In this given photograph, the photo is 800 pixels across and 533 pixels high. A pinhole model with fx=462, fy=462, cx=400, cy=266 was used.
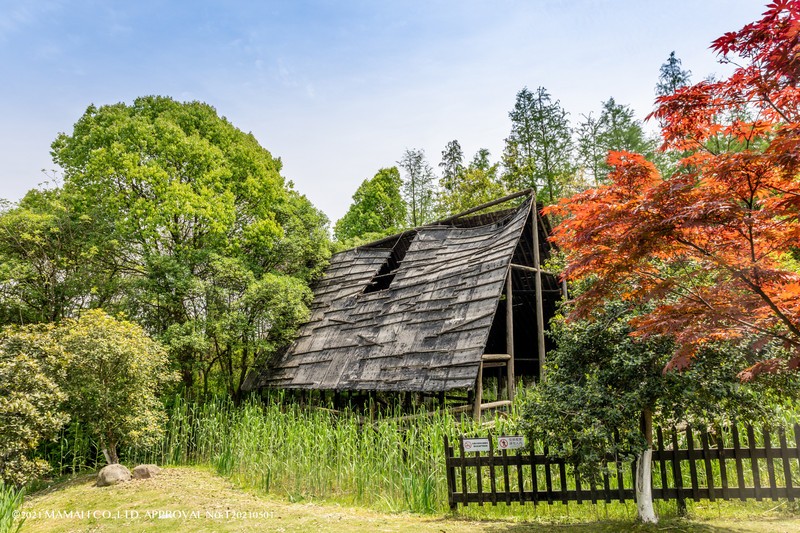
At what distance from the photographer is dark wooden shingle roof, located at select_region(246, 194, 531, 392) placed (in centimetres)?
772

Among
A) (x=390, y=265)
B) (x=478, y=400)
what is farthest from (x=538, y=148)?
(x=478, y=400)

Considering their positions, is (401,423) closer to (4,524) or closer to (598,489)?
(598,489)

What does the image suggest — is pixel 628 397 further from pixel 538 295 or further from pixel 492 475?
pixel 538 295

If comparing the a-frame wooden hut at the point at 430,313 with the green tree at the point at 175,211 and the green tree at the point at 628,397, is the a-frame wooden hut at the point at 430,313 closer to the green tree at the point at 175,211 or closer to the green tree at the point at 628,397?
the green tree at the point at 175,211

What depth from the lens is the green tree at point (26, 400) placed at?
6.66 metres

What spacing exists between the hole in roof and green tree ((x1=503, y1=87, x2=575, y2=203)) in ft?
33.7

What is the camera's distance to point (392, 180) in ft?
84.6

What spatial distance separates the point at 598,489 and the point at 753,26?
426 cm

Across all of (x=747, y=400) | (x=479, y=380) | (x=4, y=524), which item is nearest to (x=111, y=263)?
(x=4, y=524)

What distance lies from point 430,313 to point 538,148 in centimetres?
1648

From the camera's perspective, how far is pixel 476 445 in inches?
197

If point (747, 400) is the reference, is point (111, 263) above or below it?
above

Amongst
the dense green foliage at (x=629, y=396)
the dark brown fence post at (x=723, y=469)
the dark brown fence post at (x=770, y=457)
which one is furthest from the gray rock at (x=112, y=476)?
the dark brown fence post at (x=770, y=457)

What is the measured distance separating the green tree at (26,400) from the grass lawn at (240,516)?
0.63m
